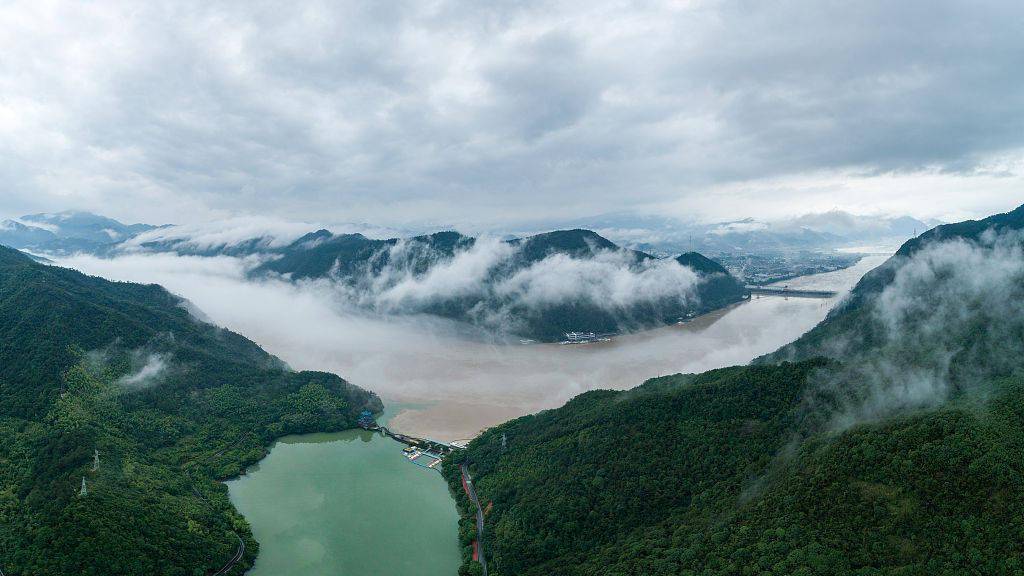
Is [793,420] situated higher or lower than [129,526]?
higher

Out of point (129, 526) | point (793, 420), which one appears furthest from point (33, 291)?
point (793, 420)

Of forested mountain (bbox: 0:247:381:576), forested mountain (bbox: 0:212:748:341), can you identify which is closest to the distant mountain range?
forested mountain (bbox: 0:212:748:341)

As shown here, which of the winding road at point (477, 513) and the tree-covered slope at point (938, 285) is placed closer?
the winding road at point (477, 513)

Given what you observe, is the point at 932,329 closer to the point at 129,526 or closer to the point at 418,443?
the point at 418,443

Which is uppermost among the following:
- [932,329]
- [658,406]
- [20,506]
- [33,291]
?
[33,291]

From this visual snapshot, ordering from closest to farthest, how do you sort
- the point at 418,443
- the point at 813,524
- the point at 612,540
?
the point at 813,524
the point at 612,540
the point at 418,443

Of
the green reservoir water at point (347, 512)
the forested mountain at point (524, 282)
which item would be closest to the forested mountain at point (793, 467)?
the green reservoir water at point (347, 512)

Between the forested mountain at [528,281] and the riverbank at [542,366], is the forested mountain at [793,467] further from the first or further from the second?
the forested mountain at [528,281]
